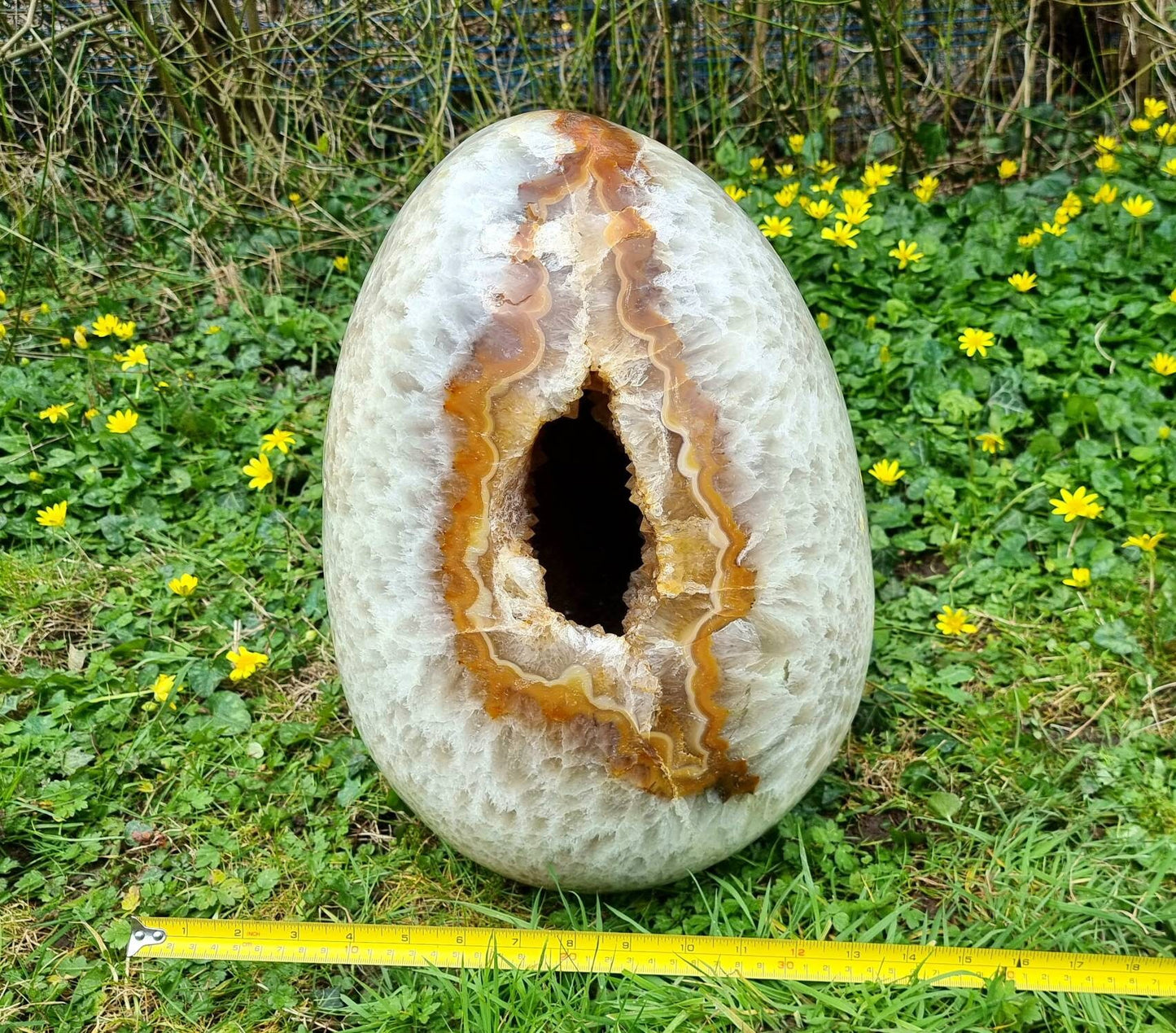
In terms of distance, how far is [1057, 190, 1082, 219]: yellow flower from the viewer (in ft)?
9.50

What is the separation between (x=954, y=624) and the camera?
232cm

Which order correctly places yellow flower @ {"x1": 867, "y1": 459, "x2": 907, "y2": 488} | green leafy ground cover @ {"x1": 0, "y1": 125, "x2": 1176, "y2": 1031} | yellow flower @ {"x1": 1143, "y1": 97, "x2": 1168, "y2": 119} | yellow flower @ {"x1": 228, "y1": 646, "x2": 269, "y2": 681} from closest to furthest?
green leafy ground cover @ {"x1": 0, "y1": 125, "x2": 1176, "y2": 1031}
yellow flower @ {"x1": 228, "y1": 646, "x2": 269, "y2": 681}
yellow flower @ {"x1": 867, "y1": 459, "x2": 907, "y2": 488}
yellow flower @ {"x1": 1143, "y1": 97, "x2": 1168, "y2": 119}

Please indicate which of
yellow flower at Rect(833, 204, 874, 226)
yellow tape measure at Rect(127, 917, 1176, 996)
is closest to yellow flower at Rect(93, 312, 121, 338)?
yellow tape measure at Rect(127, 917, 1176, 996)

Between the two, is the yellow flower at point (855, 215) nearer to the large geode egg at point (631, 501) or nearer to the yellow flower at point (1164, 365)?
the yellow flower at point (1164, 365)

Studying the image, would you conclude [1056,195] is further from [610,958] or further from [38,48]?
[38,48]

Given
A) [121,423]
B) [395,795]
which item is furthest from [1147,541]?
[121,423]

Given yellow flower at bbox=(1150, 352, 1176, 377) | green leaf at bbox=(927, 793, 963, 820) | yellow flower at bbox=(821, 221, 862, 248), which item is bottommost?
green leaf at bbox=(927, 793, 963, 820)

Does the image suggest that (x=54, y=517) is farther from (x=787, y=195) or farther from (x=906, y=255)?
(x=906, y=255)

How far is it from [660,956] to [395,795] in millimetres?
610

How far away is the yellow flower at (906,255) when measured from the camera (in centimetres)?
288

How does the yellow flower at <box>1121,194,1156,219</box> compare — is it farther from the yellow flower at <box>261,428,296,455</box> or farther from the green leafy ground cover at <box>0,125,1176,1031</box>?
the yellow flower at <box>261,428,296,455</box>

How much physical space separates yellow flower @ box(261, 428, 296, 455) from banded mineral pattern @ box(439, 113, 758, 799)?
1180mm

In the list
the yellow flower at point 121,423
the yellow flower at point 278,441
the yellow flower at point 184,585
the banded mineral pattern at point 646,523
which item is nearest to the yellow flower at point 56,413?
the yellow flower at point 121,423

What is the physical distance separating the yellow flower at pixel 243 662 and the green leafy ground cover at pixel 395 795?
2cm
